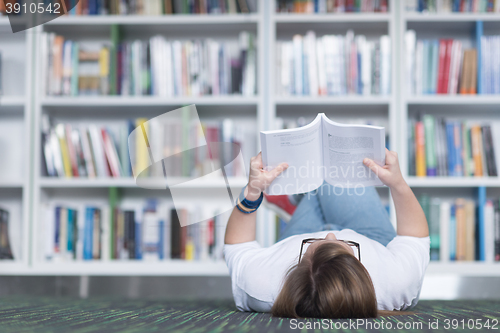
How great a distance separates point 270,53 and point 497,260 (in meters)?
1.33

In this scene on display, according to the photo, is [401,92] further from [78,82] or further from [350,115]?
[78,82]

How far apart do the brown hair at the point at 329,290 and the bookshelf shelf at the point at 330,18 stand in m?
1.39

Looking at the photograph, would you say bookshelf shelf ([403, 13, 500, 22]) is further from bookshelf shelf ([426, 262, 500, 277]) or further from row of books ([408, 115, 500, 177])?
bookshelf shelf ([426, 262, 500, 277])

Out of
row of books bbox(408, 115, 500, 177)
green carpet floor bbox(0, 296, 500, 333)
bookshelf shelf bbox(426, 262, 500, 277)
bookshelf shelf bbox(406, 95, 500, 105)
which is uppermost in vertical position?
bookshelf shelf bbox(406, 95, 500, 105)

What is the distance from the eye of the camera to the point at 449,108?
2.07 metres

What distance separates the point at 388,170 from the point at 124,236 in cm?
132

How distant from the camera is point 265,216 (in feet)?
6.38

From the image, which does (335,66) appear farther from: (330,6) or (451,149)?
(451,149)

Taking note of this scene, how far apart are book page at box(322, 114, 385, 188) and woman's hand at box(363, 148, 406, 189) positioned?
1cm

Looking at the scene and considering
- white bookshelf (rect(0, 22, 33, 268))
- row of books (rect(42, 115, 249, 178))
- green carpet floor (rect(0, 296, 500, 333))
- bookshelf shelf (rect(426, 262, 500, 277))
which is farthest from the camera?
white bookshelf (rect(0, 22, 33, 268))

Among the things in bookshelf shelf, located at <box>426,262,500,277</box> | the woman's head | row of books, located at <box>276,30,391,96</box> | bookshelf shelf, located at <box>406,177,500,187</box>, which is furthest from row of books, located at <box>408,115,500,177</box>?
the woman's head

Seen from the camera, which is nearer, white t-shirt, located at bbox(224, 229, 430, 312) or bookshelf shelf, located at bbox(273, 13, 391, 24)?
white t-shirt, located at bbox(224, 229, 430, 312)

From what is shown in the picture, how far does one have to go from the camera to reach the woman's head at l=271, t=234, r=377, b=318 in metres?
0.80

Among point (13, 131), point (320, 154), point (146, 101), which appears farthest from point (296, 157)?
point (13, 131)
